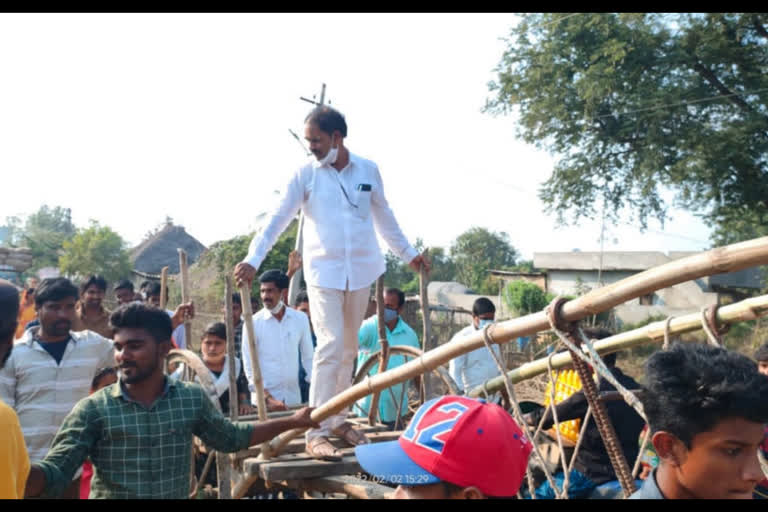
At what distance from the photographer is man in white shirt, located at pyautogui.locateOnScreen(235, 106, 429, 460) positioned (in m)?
3.86

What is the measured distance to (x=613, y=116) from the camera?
17250 mm

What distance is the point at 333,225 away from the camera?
13.0 feet

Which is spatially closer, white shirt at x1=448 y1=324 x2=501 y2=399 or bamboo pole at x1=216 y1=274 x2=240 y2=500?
bamboo pole at x1=216 y1=274 x2=240 y2=500

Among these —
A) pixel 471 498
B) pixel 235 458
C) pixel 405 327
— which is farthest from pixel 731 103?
pixel 471 498

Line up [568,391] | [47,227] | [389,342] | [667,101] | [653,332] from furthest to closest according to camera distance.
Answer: [47,227]
[667,101]
[389,342]
[568,391]
[653,332]

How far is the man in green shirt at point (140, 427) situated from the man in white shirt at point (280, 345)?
2425 mm

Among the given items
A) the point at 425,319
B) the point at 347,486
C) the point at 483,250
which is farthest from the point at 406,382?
the point at 483,250

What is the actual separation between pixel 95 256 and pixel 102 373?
89.9 feet

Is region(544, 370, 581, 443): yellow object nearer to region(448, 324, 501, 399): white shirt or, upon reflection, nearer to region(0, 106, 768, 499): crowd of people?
region(0, 106, 768, 499): crowd of people

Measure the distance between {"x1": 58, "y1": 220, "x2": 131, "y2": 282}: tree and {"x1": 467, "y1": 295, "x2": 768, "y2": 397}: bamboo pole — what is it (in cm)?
2804

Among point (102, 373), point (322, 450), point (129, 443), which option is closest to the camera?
point (129, 443)

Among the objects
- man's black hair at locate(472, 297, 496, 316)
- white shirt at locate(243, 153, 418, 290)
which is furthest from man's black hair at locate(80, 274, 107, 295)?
man's black hair at locate(472, 297, 496, 316)

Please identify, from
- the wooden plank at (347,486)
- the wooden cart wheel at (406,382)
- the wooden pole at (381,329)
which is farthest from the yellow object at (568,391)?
the wooden plank at (347,486)

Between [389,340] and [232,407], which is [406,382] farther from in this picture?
[232,407]
